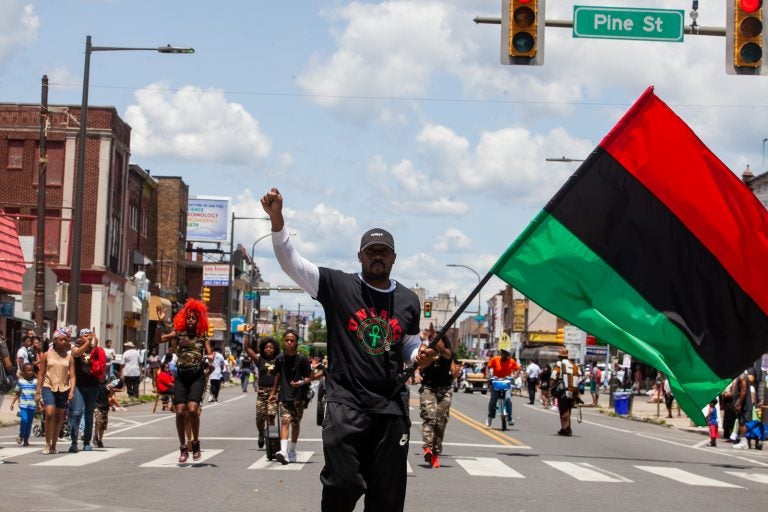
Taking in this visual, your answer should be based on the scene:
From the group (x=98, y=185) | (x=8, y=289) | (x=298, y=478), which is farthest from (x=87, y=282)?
(x=298, y=478)

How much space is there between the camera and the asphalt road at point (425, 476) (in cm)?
1227

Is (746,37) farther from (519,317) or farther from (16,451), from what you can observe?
(519,317)

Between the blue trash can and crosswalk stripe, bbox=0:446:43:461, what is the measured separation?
81.5 feet

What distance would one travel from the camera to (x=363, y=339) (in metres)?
7.26

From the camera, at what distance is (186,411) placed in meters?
15.1

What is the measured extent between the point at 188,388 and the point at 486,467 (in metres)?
4.22

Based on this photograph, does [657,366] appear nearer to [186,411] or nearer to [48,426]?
[186,411]

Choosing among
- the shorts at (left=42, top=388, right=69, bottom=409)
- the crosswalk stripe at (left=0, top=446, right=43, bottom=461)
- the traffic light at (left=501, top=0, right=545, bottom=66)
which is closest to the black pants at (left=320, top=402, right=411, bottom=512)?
the traffic light at (left=501, top=0, right=545, bottom=66)

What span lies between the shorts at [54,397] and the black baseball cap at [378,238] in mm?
10829

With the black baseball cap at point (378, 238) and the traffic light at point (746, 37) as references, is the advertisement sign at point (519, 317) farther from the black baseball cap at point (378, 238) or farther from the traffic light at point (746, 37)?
the black baseball cap at point (378, 238)

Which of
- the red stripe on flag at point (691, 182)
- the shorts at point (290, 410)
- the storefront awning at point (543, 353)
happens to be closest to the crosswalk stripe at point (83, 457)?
the shorts at point (290, 410)

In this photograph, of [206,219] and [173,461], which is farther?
[206,219]

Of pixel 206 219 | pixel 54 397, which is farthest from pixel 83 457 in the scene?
pixel 206 219

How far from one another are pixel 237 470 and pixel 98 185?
1814 inches
